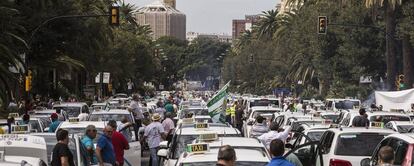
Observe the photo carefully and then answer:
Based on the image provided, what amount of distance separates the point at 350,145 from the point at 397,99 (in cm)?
2358

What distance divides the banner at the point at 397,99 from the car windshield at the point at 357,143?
22276mm

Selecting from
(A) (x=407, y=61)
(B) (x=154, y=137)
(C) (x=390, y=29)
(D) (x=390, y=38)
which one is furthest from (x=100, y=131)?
(A) (x=407, y=61)

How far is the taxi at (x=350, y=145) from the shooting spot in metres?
14.2

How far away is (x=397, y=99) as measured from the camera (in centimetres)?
3747

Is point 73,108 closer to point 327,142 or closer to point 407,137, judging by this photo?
point 327,142

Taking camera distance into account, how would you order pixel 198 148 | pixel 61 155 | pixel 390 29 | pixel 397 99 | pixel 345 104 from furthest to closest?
1. pixel 390 29
2. pixel 345 104
3. pixel 397 99
4. pixel 61 155
5. pixel 198 148

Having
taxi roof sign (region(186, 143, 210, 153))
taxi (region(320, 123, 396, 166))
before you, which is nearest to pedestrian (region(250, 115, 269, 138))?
taxi (region(320, 123, 396, 166))

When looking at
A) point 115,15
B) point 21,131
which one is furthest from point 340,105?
point 21,131

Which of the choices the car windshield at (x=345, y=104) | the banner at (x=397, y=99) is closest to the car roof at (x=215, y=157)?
the banner at (x=397, y=99)

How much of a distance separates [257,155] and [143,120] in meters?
19.7

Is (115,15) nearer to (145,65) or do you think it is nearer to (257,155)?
(257,155)

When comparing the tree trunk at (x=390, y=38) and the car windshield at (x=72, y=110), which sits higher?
the tree trunk at (x=390, y=38)

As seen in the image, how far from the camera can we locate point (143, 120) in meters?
31.1

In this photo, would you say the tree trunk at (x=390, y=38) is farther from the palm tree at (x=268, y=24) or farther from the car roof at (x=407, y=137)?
the palm tree at (x=268, y=24)
